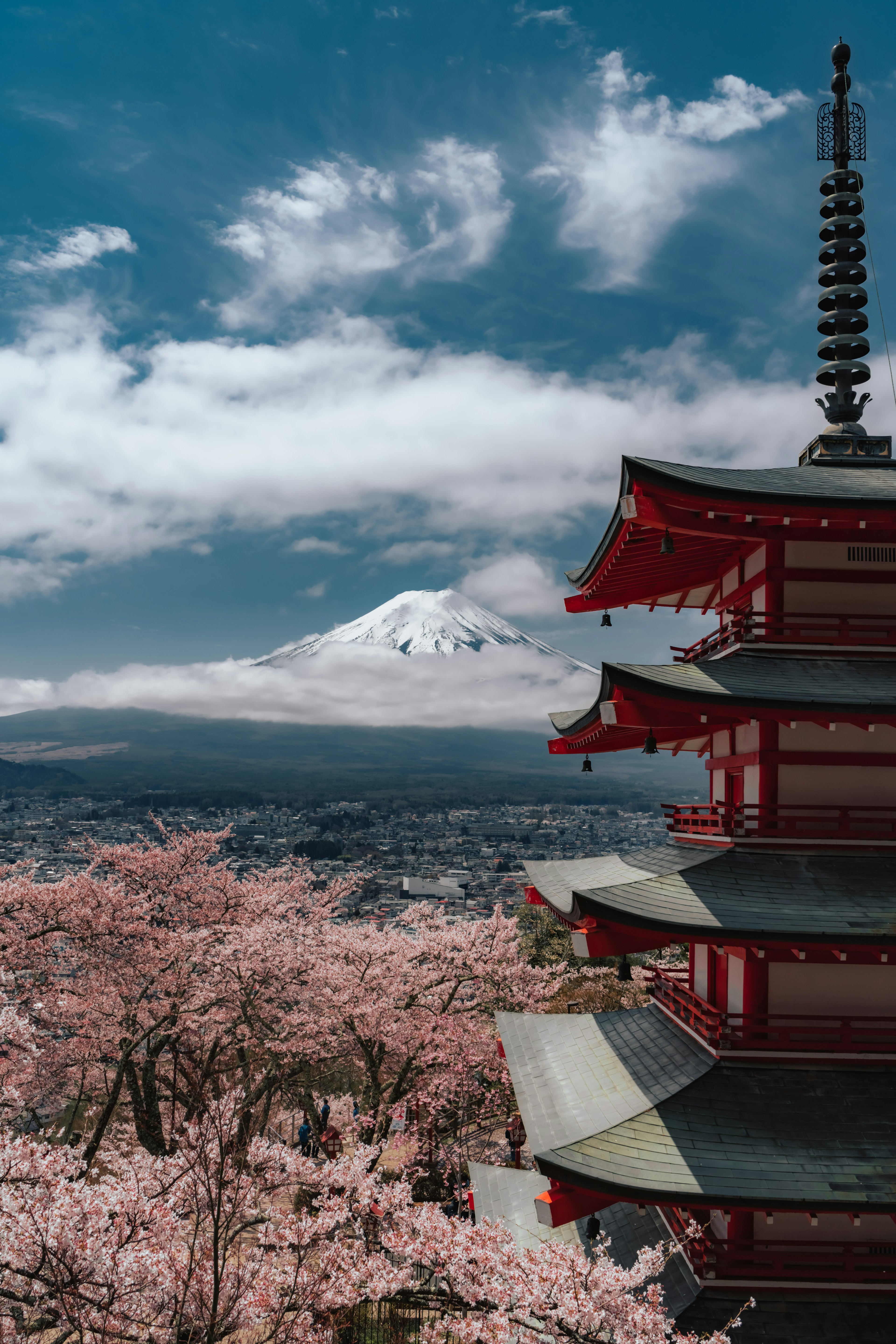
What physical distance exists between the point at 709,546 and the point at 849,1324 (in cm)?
779

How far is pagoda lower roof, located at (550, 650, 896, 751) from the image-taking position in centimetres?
713

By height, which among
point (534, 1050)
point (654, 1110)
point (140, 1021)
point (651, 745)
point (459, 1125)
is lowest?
point (459, 1125)

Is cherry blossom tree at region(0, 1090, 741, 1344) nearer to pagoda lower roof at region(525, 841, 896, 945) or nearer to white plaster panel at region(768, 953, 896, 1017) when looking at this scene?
white plaster panel at region(768, 953, 896, 1017)

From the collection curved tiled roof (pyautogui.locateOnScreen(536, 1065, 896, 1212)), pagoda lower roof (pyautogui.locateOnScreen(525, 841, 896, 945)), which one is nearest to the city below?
pagoda lower roof (pyautogui.locateOnScreen(525, 841, 896, 945))

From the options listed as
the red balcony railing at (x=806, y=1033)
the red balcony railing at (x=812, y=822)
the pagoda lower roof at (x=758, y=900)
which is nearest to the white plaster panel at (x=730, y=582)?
the red balcony railing at (x=812, y=822)

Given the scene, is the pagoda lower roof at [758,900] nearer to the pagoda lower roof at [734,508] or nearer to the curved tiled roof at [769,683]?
the curved tiled roof at [769,683]

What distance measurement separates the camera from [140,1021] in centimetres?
1606

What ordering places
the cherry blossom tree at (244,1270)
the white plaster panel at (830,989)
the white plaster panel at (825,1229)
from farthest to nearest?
the white plaster panel at (830,989) < the white plaster panel at (825,1229) < the cherry blossom tree at (244,1270)

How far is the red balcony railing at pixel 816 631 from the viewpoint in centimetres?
807

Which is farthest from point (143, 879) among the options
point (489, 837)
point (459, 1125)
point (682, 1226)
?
point (489, 837)

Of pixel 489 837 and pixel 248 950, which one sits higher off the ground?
pixel 248 950

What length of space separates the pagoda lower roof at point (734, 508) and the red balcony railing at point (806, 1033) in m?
4.99

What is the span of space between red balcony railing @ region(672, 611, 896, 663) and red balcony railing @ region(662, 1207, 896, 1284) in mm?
5701

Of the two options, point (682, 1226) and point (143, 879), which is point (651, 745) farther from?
point (143, 879)
